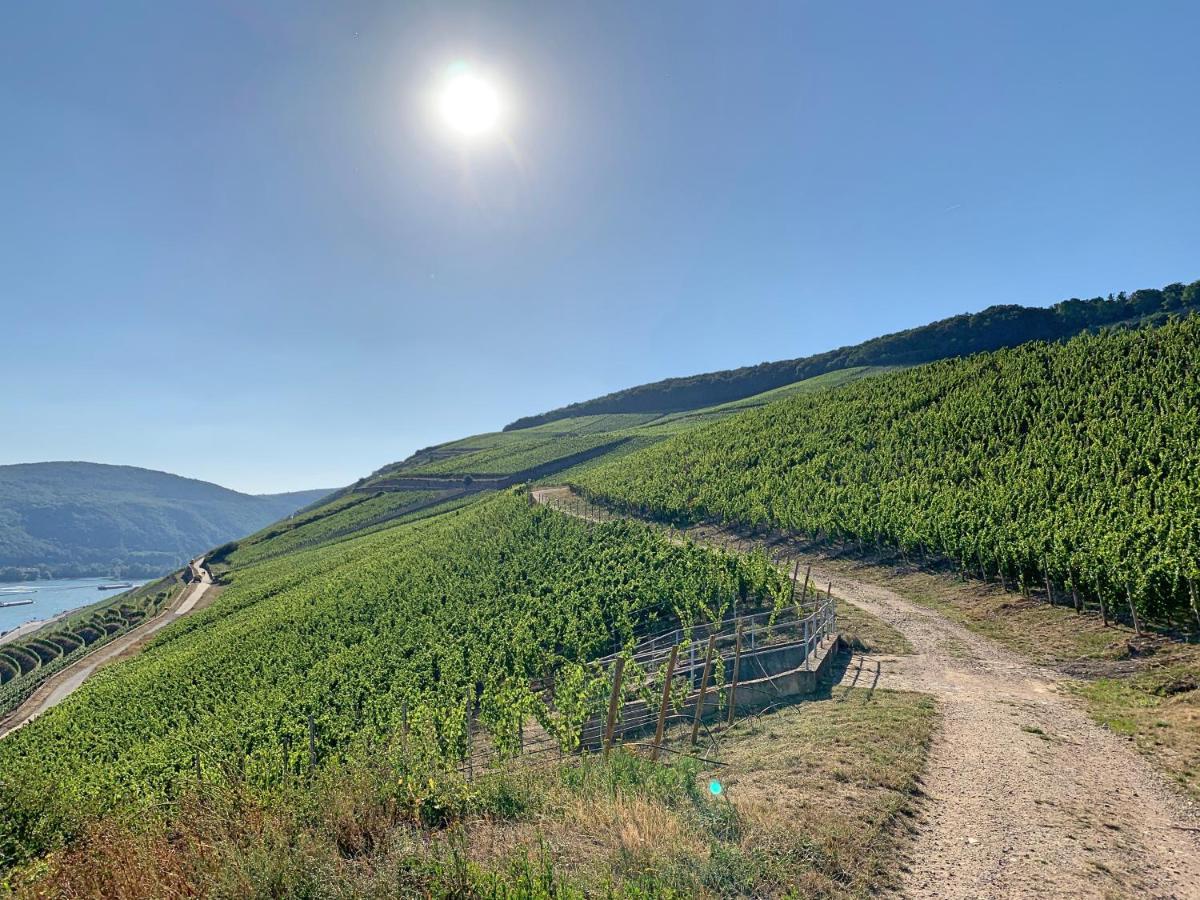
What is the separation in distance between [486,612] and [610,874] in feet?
83.4

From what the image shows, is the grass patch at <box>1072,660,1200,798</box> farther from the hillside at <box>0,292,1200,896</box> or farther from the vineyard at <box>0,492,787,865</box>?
the vineyard at <box>0,492,787,865</box>

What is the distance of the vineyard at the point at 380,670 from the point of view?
53.7 ft

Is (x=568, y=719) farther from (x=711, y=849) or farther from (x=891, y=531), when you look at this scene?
(x=891, y=531)

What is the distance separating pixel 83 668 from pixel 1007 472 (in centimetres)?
7042

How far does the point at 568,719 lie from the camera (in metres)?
16.1

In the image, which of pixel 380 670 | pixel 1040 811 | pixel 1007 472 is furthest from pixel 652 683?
pixel 1007 472

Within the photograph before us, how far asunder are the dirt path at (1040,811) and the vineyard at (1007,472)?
777cm

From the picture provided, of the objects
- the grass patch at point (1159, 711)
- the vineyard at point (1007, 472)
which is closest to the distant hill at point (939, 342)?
the vineyard at point (1007, 472)

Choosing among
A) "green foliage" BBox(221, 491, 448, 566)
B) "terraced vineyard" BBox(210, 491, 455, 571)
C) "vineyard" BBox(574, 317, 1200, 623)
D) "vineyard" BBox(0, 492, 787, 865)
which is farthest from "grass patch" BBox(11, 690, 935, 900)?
"green foliage" BBox(221, 491, 448, 566)

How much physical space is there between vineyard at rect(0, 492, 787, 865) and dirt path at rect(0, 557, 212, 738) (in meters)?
4.11

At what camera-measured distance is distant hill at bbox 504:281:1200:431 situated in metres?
115

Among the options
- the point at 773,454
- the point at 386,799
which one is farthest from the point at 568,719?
the point at 773,454

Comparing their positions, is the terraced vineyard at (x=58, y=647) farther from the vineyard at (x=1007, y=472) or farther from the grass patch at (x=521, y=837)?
the grass patch at (x=521, y=837)

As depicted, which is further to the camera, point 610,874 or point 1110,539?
point 1110,539
